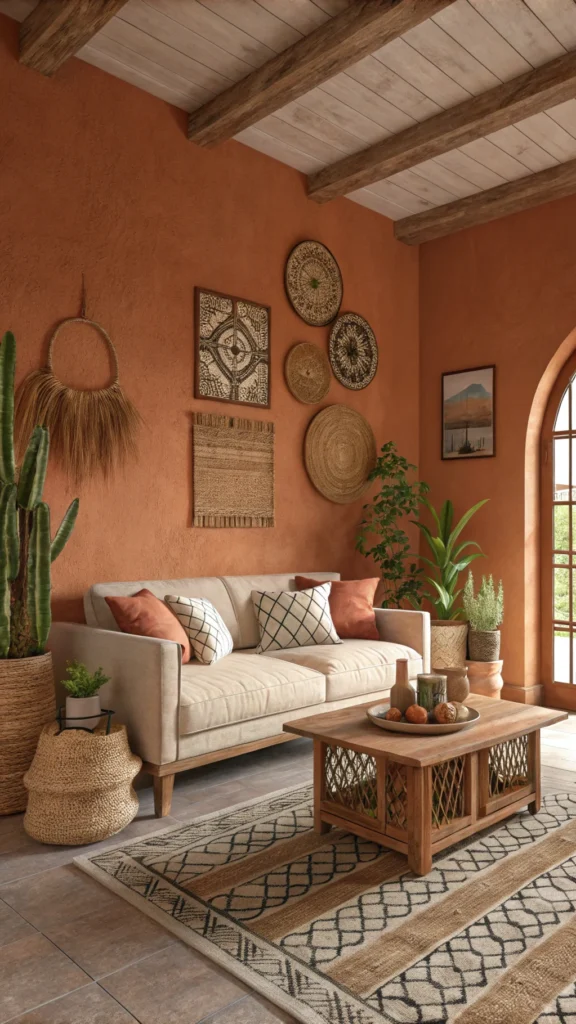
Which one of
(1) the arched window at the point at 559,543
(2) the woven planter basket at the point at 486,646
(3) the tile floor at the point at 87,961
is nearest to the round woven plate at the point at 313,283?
(1) the arched window at the point at 559,543

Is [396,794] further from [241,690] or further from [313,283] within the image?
[313,283]

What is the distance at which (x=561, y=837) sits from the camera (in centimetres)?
257

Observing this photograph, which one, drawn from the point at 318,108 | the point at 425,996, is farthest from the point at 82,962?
the point at 318,108

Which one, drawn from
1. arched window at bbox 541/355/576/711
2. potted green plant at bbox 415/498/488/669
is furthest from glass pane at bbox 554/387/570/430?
potted green plant at bbox 415/498/488/669

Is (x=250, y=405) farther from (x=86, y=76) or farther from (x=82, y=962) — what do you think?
(x=82, y=962)

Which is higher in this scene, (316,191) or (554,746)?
(316,191)

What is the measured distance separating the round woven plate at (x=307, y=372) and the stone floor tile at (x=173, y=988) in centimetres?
329

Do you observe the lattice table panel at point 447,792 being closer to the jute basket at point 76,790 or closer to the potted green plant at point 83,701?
the jute basket at point 76,790

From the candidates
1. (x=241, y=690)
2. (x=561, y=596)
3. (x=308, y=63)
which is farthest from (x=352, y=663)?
(x=308, y=63)

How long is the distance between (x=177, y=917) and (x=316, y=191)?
4042 mm

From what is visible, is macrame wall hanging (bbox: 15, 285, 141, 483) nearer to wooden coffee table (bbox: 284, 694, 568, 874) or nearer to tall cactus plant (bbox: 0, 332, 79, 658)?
tall cactus plant (bbox: 0, 332, 79, 658)

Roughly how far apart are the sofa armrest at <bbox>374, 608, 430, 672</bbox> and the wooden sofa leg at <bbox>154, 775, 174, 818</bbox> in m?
1.71

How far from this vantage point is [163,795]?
110 inches

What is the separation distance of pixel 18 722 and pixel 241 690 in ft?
2.86
